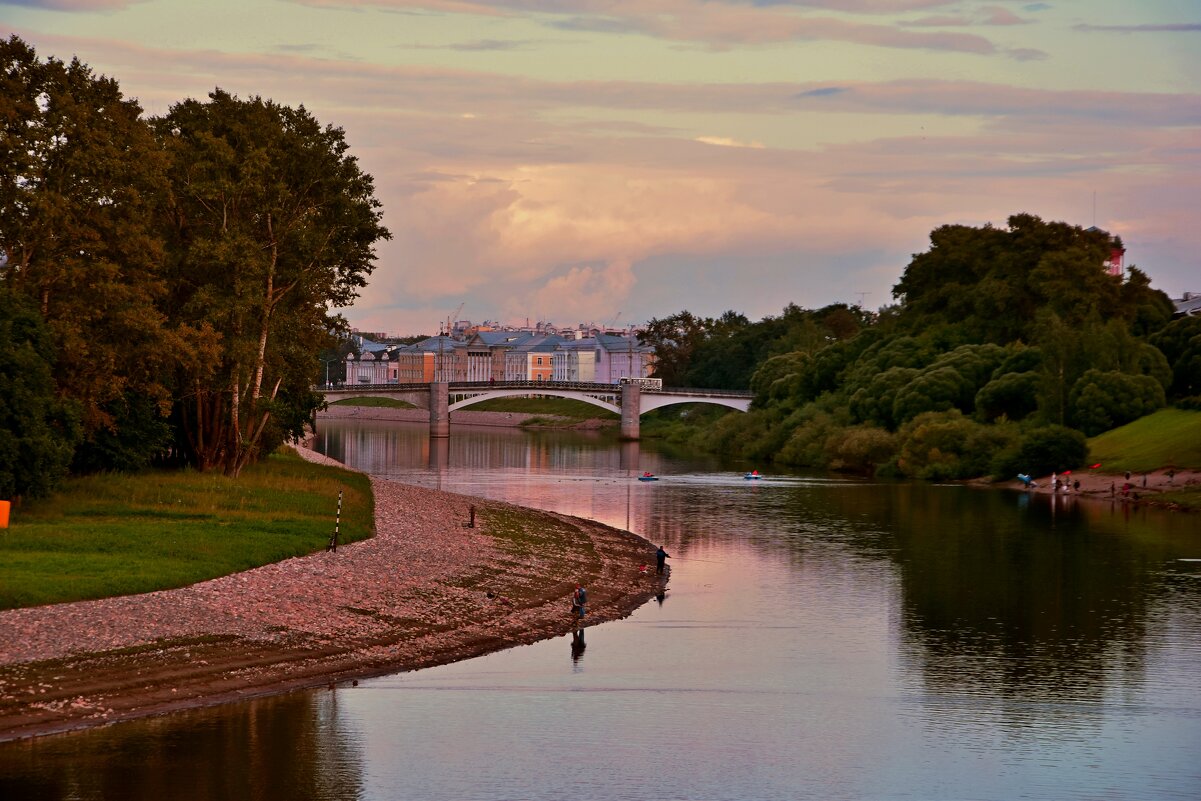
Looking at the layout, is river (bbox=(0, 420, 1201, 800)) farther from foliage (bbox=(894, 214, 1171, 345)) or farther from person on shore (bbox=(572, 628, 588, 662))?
foliage (bbox=(894, 214, 1171, 345))

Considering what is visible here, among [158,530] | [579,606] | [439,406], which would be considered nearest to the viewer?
[579,606]

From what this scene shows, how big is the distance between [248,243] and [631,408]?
405ft

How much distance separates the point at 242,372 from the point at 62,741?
3774 centimetres

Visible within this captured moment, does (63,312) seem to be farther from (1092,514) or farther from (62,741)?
(1092,514)

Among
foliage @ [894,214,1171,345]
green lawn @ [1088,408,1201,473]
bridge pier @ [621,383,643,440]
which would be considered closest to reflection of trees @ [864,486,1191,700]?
green lawn @ [1088,408,1201,473]

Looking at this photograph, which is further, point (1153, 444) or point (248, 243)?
point (1153, 444)

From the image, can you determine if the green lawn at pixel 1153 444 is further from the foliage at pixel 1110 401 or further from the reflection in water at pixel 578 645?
the reflection in water at pixel 578 645

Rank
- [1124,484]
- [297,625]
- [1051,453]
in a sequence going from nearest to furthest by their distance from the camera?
[297,625], [1124,484], [1051,453]

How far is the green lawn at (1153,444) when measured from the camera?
9938 cm

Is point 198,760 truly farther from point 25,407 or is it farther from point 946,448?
point 946,448

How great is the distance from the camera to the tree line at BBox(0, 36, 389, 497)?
2103 inches

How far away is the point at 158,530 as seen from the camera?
167 ft

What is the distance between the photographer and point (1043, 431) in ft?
356

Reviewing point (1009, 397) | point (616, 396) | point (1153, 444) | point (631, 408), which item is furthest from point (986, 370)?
point (616, 396)
